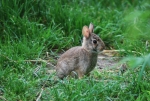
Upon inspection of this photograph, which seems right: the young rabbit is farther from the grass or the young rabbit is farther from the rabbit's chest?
the grass

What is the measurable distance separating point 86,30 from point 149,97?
1624 mm

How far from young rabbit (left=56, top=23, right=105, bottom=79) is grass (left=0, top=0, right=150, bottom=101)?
173 millimetres

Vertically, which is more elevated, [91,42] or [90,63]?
[91,42]

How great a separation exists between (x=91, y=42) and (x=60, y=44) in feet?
3.50

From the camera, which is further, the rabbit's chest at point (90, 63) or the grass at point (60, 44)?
the rabbit's chest at point (90, 63)

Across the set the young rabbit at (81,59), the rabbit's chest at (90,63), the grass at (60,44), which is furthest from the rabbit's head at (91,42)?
the grass at (60,44)

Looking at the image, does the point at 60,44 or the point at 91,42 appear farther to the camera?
the point at 60,44

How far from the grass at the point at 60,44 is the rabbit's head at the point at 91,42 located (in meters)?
0.36

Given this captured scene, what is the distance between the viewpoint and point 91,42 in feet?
20.2

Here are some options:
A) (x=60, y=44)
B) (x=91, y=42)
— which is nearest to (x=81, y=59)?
(x=91, y=42)

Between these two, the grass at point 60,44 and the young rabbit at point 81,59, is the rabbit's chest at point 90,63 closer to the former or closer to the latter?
the young rabbit at point 81,59

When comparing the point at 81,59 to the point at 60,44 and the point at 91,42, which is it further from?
the point at 60,44

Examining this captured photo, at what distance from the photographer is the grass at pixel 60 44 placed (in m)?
5.24

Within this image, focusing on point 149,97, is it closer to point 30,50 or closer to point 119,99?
point 119,99
